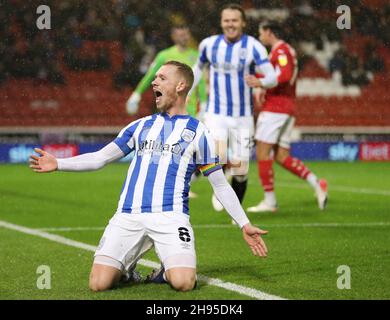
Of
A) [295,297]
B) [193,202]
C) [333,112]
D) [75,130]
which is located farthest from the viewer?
[333,112]

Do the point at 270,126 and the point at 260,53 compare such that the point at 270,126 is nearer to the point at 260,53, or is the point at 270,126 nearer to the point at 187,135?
the point at 260,53

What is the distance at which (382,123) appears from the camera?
23172mm

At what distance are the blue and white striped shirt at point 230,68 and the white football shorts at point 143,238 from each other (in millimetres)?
3742

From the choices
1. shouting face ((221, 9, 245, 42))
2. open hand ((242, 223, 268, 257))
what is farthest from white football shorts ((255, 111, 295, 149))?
open hand ((242, 223, 268, 257))

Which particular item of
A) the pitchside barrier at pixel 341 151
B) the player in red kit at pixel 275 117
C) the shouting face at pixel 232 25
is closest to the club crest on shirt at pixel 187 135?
the shouting face at pixel 232 25

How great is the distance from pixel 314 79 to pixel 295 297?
1858 cm

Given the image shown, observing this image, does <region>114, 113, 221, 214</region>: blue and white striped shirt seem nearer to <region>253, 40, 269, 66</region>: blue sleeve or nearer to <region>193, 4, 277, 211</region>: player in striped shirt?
<region>193, 4, 277, 211</region>: player in striped shirt

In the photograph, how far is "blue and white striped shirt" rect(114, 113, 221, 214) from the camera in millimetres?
5344

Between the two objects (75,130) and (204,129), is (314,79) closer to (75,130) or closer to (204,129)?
(75,130)

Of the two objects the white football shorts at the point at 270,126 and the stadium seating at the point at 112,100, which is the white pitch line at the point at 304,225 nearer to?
the white football shorts at the point at 270,126

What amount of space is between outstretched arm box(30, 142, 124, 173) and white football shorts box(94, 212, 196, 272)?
1.08 ft

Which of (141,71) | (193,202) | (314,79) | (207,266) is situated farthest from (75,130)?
(207,266)

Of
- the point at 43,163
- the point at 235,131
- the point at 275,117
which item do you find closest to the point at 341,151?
the point at 275,117

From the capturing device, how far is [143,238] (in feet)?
17.6
